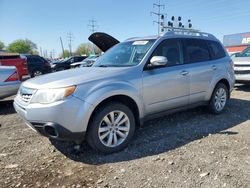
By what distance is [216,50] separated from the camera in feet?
19.7

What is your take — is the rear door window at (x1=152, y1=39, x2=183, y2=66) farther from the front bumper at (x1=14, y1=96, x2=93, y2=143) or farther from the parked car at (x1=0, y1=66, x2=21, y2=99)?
the parked car at (x1=0, y1=66, x2=21, y2=99)

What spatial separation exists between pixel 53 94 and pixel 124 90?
105 cm

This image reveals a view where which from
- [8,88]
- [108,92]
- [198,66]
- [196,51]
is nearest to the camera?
[108,92]

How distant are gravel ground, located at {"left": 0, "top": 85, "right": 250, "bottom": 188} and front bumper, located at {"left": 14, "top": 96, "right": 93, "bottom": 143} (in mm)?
452

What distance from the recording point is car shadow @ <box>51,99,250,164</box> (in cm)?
393

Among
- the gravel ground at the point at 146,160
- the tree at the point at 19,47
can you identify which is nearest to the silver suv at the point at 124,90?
the gravel ground at the point at 146,160

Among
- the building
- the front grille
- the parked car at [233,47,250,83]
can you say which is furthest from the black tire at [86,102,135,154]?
the building

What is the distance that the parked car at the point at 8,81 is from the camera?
6.93 m

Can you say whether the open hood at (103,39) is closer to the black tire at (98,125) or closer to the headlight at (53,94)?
the black tire at (98,125)

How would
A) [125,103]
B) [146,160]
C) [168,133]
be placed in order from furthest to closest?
1. [168,133]
2. [125,103]
3. [146,160]

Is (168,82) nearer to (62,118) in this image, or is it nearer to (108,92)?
(108,92)

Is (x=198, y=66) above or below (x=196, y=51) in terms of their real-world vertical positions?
below

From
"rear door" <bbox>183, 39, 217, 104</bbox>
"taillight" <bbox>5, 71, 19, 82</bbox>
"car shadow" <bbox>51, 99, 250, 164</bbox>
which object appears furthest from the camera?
"taillight" <bbox>5, 71, 19, 82</bbox>

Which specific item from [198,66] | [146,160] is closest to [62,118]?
[146,160]
